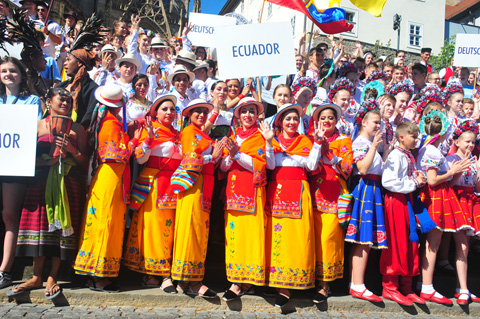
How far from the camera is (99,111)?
196 inches

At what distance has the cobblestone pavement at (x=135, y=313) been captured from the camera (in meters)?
4.33

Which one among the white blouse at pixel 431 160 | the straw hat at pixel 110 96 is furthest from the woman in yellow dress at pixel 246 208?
the white blouse at pixel 431 160

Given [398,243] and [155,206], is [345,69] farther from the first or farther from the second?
[155,206]

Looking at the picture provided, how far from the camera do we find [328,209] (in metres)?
5.10

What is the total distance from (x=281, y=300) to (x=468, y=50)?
21.9 ft

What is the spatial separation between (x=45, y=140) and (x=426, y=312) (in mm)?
4684

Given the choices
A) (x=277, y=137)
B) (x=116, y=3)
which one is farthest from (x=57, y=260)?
(x=116, y=3)

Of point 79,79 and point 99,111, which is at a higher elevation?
point 79,79

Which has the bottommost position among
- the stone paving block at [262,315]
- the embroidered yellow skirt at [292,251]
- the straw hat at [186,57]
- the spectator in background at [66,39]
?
the stone paving block at [262,315]

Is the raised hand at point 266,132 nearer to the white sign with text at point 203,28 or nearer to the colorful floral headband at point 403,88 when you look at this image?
the colorful floral headband at point 403,88

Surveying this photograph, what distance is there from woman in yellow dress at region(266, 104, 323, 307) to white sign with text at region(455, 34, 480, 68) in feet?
17.6

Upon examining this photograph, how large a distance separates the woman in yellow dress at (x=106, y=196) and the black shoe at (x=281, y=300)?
172cm

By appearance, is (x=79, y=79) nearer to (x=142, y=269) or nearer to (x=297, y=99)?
(x=142, y=269)

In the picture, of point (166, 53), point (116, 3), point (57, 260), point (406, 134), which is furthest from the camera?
point (116, 3)
